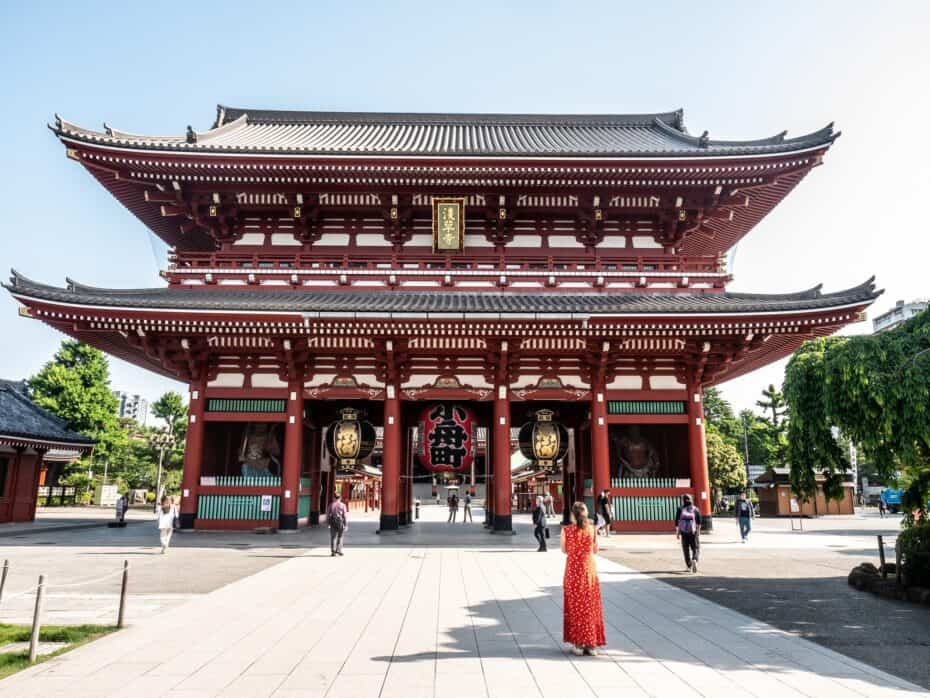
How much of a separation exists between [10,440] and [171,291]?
1138cm

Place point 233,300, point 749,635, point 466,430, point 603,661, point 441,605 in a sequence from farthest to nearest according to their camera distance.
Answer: point 466,430 < point 233,300 < point 441,605 < point 749,635 < point 603,661

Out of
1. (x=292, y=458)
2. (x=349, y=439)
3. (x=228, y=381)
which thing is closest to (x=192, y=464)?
(x=228, y=381)

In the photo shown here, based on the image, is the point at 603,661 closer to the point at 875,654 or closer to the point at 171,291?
the point at 875,654

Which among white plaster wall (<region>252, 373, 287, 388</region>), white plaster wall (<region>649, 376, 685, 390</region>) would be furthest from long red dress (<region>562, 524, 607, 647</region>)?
white plaster wall (<region>252, 373, 287, 388</region>)

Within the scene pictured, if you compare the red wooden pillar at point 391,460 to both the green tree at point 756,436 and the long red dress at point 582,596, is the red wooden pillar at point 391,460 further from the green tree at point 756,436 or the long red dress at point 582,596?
the green tree at point 756,436

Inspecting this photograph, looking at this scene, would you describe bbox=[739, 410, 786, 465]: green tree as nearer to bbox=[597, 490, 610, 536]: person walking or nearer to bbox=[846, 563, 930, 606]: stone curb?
bbox=[597, 490, 610, 536]: person walking

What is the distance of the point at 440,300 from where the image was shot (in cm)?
1878

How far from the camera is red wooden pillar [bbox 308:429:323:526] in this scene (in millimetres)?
22906

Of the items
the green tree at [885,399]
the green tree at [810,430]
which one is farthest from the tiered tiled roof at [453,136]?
the green tree at [885,399]

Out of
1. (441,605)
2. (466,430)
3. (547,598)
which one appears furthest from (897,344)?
(466,430)

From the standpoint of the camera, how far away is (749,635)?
7527mm

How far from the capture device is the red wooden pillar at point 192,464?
18781 millimetres

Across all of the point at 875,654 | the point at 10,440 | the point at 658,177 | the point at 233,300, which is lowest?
the point at 875,654

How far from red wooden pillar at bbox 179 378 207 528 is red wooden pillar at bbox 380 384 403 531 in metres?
6.14
